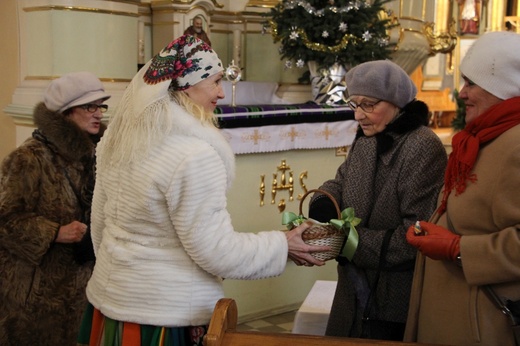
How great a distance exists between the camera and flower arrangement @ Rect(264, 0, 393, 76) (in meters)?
6.80

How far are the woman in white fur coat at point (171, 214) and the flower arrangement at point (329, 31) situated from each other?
431 centimetres

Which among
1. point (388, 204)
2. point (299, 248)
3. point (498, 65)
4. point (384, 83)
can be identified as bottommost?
point (299, 248)

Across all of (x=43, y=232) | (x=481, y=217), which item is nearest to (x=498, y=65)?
(x=481, y=217)

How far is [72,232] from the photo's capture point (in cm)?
343

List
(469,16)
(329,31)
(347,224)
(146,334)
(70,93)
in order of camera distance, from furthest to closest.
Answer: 1. (469,16)
2. (329,31)
3. (70,93)
4. (347,224)
5. (146,334)

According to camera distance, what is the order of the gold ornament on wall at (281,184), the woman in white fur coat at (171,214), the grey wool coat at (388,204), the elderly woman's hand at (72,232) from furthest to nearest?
1. the gold ornament on wall at (281,184)
2. the elderly woman's hand at (72,232)
3. the grey wool coat at (388,204)
4. the woman in white fur coat at (171,214)

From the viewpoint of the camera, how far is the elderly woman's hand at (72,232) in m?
3.43

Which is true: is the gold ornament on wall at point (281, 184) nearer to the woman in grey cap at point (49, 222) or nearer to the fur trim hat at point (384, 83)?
the woman in grey cap at point (49, 222)

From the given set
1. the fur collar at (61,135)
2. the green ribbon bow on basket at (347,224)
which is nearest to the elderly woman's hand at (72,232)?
the fur collar at (61,135)

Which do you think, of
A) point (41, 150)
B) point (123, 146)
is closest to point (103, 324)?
point (123, 146)

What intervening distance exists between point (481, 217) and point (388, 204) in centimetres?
61

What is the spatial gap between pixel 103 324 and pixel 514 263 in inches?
52.4

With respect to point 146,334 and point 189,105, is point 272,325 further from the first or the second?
point 189,105

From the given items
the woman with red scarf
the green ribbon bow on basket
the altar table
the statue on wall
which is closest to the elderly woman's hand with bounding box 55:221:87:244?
the green ribbon bow on basket
